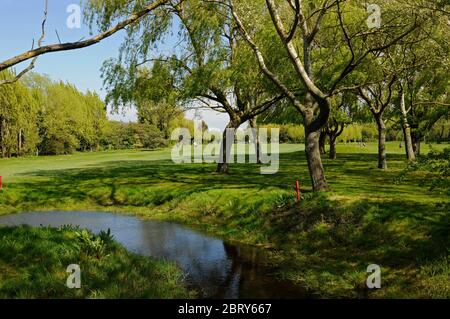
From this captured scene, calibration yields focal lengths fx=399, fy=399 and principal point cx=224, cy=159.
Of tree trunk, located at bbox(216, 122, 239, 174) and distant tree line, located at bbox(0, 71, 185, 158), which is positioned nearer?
tree trunk, located at bbox(216, 122, 239, 174)

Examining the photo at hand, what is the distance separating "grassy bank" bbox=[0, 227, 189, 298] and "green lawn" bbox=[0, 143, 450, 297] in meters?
3.64

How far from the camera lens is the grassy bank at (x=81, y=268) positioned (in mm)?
7844

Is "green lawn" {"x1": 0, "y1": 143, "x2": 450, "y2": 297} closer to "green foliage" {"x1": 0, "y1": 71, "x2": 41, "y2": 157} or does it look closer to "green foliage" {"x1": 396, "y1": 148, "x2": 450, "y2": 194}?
"green foliage" {"x1": 396, "y1": 148, "x2": 450, "y2": 194}

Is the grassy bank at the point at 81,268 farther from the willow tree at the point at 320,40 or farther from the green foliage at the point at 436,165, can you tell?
the willow tree at the point at 320,40

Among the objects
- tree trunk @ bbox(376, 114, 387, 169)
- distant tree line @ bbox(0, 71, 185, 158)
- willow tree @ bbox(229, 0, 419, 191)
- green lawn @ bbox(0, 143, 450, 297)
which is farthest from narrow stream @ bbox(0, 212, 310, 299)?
distant tree line @ bbox(0, 71, 185, 158)

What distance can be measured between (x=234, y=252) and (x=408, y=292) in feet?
17.9

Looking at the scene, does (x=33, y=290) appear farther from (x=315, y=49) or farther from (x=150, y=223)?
(x=315, y=49)

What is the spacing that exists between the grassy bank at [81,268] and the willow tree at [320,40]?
7.98 meters

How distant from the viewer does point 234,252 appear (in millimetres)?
12898

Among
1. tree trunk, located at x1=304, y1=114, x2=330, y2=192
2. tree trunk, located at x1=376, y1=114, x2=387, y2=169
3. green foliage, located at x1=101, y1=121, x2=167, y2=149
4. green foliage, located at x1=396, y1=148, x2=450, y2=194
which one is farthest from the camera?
green foliage, located at x1=101, y1=121, x2=167, y2=149

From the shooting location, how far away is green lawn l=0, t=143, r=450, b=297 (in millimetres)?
9992

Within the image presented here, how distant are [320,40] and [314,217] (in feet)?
47.1

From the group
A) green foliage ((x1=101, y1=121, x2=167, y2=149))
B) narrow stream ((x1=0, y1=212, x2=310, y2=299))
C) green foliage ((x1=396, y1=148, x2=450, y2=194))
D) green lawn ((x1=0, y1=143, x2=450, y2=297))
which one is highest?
green foliage ((x1=101, y1=121, x2=167, y2=149))

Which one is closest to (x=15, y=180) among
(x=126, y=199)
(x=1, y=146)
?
(x=126, y=199)
